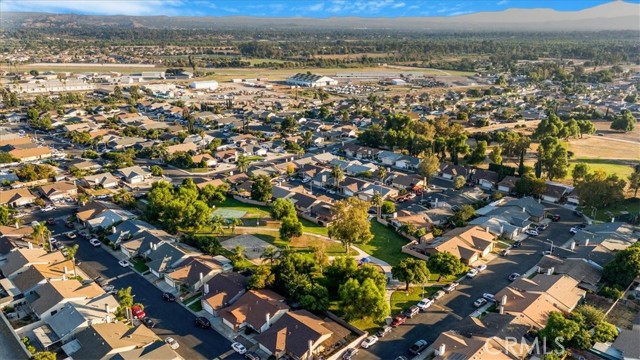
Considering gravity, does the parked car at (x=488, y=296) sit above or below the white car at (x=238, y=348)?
above

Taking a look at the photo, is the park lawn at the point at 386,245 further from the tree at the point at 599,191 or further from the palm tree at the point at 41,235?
the palm tree at the point at 41,235

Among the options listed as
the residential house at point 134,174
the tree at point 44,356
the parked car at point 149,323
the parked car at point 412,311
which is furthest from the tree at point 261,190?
the tree at point 44,356

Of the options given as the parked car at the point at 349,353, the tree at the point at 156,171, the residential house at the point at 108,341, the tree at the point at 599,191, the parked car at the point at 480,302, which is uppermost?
the tree at the point at 599,191

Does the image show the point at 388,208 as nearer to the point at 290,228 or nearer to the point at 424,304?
the point at 290,228

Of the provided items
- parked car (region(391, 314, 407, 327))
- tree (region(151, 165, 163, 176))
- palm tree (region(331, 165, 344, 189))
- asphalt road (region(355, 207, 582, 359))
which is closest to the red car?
asphalt road (region(355, 207, 582, 359))

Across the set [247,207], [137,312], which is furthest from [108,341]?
[247,207]

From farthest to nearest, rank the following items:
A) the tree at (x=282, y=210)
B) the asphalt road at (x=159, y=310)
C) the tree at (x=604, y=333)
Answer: the tree at (x=282, y=210), the asphalt road at (x=159, y=310), the tree at (x=604, y=333)

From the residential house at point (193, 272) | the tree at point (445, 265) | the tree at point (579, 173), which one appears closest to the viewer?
the residential house at point (193, 272)

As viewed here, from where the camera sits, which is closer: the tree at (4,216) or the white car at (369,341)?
the white car at (369,341)
